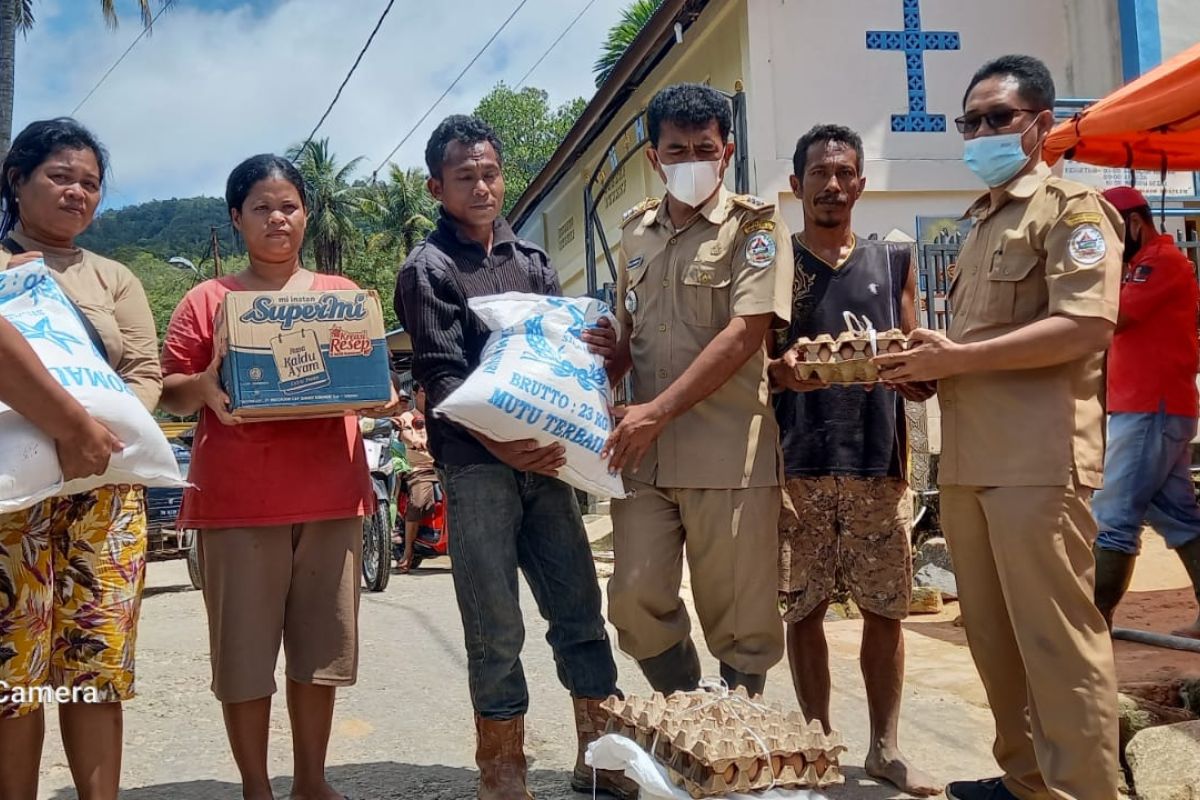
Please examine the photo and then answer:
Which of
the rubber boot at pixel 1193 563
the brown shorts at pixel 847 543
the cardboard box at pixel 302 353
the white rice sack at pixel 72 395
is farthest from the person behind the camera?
the rubber boot at pixel 1193 563

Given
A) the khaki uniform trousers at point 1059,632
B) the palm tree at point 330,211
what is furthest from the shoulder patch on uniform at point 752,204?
the palm tree at point 330,211

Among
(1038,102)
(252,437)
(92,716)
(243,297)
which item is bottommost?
(92,716)

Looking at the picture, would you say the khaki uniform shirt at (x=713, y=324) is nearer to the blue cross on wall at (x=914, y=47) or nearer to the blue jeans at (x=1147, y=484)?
the blue jeans at (x=1147, y=484)

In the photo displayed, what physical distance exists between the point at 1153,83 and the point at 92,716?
15.5 feet

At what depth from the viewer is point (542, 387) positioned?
2812 millimetres

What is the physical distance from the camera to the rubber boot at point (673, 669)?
10.1 feet

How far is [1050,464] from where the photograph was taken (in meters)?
2.63

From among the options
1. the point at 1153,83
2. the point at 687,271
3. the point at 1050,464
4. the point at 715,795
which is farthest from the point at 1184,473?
the point at 715,795

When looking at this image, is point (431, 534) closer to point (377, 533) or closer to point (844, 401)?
point (377, 533)

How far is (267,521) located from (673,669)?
1.28 meters

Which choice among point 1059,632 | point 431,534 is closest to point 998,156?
point 1059,632

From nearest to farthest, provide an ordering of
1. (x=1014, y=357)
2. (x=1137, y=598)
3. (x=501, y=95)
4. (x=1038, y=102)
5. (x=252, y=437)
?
(x=1014, y=357) → (x=1038, y=102) → (x=252, y=437) → (x=1137, y=598) → (x=501, y=95)

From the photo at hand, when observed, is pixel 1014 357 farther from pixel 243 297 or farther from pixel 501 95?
pixel 501 95

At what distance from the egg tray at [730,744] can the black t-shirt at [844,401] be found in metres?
1.18
